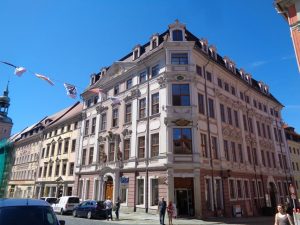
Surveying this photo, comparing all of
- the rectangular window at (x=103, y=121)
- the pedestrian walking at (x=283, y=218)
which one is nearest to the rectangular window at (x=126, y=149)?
the rectangular window at (x=103, y=121)

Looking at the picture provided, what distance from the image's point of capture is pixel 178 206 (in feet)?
71.6

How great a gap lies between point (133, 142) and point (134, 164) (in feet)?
7.75

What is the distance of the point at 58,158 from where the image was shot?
40312 millimetres

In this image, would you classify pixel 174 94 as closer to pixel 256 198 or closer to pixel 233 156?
pixel 233 156

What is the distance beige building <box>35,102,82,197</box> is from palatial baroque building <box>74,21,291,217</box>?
3860 millimetres

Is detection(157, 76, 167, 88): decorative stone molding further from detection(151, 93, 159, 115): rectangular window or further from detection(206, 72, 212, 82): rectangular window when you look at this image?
detection(206, 72, 212, 82): rectangular window

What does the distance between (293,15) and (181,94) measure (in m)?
12.0

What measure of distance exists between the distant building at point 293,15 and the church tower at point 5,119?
6317 centimetres

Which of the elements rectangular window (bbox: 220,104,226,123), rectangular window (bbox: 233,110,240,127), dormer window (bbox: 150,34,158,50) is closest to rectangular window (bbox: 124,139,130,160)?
rectangular window (bbox: 220,104,226,123)

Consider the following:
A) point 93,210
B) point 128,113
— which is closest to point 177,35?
point 128,113

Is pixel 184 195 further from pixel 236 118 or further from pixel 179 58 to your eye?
pixel 236 118

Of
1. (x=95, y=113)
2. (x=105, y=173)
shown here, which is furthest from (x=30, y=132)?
(x=105, y=173)

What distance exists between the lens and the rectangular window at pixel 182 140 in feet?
74.8

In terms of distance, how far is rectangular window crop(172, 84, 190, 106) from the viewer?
24359mm
